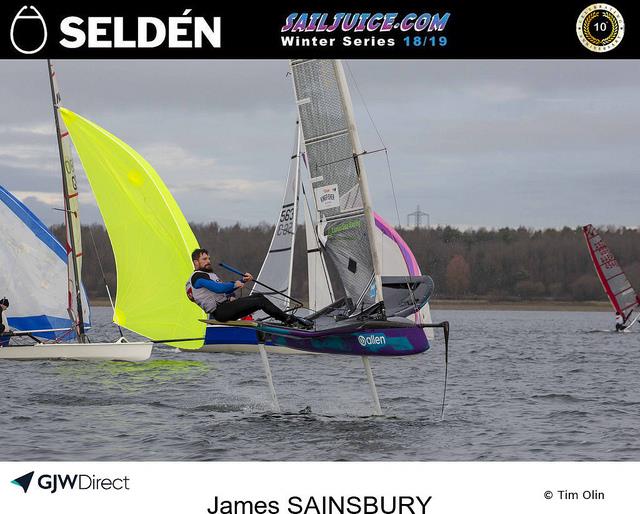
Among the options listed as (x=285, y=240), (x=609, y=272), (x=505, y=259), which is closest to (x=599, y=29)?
(x=285, y=240)

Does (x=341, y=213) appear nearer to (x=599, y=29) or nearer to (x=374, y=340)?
Result: (x=374, y=340)

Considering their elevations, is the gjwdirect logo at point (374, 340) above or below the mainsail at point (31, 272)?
below

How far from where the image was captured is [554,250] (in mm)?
49219

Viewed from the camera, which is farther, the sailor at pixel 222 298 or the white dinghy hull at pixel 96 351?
the white dinghy hull at pixel 96 351

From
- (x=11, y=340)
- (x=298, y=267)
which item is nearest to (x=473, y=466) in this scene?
(x=11, y=340)

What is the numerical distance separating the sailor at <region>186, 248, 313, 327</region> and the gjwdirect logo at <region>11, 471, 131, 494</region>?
4.00 meters

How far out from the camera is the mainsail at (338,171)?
11.9m

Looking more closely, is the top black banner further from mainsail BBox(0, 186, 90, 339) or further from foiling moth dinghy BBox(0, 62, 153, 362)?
mainsail BBox(0, 186, 90, 339)

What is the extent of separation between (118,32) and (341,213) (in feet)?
15.8

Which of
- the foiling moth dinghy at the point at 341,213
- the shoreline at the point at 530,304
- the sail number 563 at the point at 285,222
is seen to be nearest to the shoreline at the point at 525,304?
the shoreline at the point at 530,304

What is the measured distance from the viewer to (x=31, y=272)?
19.3 meters

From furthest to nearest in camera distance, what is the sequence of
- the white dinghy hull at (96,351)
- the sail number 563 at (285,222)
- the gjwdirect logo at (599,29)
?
the sail number 563 at (285,222), the white dinghy hull at (96,351), the gjwdirect logo at (599,29)

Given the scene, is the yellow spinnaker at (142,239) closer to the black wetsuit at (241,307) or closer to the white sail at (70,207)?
the white sail at (70,207)

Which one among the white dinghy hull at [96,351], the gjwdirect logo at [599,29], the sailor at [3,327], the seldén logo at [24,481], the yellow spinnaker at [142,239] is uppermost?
the gjwdirect logo at [599,29]
